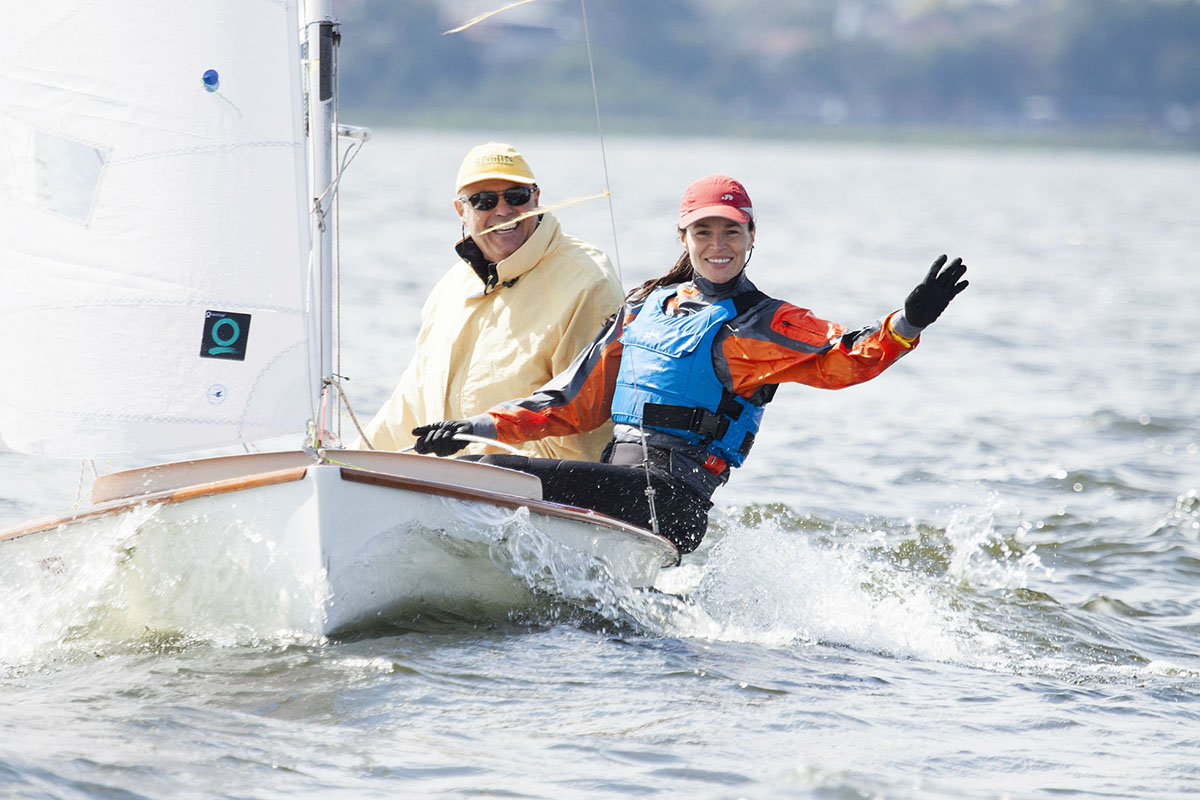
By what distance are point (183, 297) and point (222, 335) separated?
134 millimetres

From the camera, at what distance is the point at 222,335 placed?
12.7ft

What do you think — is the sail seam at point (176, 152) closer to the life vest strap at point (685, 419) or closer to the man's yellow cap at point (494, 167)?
the man's yellow cap at point (494, 167)

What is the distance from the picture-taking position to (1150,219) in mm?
32062

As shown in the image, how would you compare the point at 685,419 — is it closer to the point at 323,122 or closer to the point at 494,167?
the point at 494,167

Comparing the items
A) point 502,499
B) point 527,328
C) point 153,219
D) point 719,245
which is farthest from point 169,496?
point 719,245

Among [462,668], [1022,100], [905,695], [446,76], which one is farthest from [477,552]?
[1022,100]

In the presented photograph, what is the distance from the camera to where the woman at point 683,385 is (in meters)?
4.54

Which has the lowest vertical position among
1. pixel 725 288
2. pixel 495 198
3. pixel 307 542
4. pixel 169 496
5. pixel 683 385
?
pixel 307 542

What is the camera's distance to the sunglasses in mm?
4879

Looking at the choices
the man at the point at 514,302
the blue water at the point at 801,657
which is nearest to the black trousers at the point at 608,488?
the blue water at the point at 801,657

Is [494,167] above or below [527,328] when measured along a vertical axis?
above

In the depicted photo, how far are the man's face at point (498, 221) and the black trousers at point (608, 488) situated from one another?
726mm

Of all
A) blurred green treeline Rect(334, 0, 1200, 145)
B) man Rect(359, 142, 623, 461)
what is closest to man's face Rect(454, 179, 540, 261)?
man Rect(359, 142, 623, 461)

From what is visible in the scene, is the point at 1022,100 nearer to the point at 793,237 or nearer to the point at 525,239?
the point at 793,237
